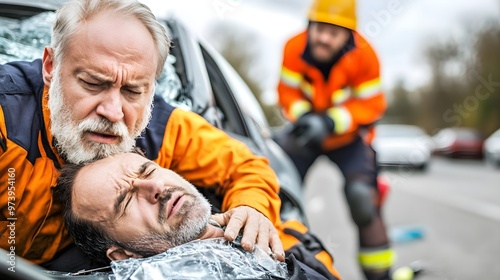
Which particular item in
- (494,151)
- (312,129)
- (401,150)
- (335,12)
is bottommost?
(401,150)

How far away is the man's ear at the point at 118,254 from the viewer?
1.59m

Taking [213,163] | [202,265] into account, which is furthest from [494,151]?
[202,265]

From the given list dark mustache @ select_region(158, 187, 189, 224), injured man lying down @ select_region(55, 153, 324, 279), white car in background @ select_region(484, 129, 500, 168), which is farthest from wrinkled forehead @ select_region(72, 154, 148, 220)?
white car in background @ select_region(484, 129, 500, 168)

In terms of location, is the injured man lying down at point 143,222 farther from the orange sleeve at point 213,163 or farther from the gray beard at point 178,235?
the orange sleeve at point 213,163

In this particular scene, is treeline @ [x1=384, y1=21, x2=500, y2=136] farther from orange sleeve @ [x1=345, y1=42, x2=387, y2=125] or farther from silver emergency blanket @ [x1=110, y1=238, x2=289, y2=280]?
silver emergency blanket @ [x1=110, y1=238, x2=289, y2=280]

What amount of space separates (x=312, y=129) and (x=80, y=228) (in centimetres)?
200

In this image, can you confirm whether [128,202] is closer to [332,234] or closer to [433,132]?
[332,234]

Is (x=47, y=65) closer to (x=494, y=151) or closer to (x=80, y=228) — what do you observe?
(x=80, y=228)

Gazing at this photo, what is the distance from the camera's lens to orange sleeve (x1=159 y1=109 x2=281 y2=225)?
1919mm

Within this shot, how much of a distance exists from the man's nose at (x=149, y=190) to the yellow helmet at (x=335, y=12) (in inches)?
92.0

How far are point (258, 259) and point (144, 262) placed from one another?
270mm

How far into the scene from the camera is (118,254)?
5.28 feet

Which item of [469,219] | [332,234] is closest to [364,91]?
[332,234]

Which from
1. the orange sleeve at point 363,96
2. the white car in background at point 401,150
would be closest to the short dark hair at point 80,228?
the orange sleeve at point 363,96
